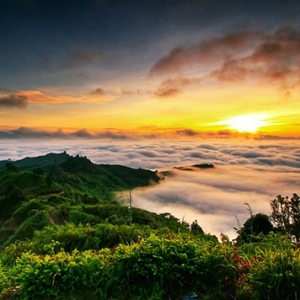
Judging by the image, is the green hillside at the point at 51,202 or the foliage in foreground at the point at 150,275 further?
the green hillside at the point at 51,202

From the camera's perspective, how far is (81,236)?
20.2ft

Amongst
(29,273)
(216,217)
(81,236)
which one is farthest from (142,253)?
(216,217)

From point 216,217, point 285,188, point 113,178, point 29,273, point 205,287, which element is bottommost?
point 216,217

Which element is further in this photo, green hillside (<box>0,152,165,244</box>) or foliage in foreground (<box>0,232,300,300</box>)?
green hillside (<box>0,152,165,244</box>)

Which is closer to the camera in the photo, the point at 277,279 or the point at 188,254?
the point at 277,279

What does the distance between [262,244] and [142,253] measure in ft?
8.18

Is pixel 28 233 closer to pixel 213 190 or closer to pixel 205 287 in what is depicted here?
pixel 205 287

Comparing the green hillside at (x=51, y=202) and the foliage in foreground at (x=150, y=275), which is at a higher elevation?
the foliage in foreground at (x=150, y=275)

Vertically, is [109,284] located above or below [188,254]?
below

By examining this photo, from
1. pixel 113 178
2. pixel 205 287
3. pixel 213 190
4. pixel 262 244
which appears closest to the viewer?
pixel 205 287

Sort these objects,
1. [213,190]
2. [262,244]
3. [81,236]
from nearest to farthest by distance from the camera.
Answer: [262,244] → [81,236] → [213,190]

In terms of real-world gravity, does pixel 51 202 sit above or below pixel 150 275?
below

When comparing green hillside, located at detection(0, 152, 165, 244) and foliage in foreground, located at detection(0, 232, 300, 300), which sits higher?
foliage in foreground, located at detection(0, 232, 300, 300)

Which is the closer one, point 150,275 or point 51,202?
point 150,275
